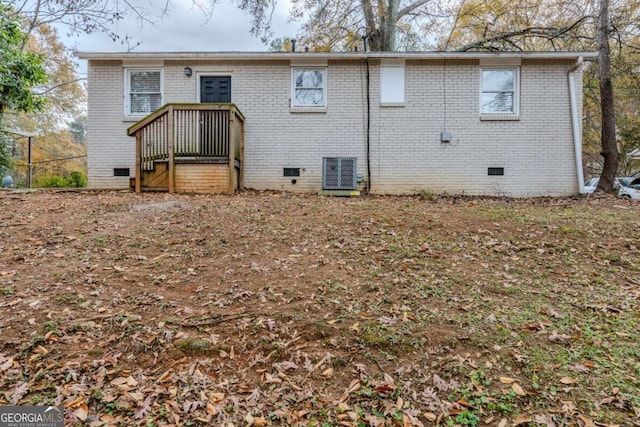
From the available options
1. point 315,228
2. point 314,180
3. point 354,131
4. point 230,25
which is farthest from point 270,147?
point 230,25

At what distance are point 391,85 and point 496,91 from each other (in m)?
2.61

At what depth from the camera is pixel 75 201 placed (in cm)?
627

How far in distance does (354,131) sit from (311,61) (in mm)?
2033

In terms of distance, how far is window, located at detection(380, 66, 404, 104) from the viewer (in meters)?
8.88

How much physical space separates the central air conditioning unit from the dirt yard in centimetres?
331

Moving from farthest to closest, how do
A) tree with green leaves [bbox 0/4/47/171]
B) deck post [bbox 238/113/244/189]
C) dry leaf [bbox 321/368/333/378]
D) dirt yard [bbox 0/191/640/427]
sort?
deck post [bbox 238/113/244/189] < tree with green leaves [bbox 0/4/47/171] < dry leaf [bbox 321/368/333/378] < dirt yard [bbox 0/191/640/427]

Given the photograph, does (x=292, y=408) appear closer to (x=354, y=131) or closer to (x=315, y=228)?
(x=315, y=228)

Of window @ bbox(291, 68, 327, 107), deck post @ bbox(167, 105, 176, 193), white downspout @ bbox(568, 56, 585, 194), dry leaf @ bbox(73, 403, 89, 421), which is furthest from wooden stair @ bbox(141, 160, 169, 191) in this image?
white downspout @ bbox(568, 56, 585, 194)

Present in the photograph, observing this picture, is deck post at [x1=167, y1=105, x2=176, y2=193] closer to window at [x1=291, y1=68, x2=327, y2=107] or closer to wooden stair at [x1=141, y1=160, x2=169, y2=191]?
wooden stair at [x1=141, y1=160, x2=169, y2=191]

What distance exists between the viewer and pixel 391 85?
8.88m

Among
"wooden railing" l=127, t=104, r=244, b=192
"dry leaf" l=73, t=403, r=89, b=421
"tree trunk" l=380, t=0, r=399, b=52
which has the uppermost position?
"tree trunk" l=380, t=0, r=399, b=52

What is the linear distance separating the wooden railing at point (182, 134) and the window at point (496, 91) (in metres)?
6.14

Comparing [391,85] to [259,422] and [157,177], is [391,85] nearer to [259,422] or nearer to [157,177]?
[157,177]

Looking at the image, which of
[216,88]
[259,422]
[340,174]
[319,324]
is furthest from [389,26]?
[259,422]
